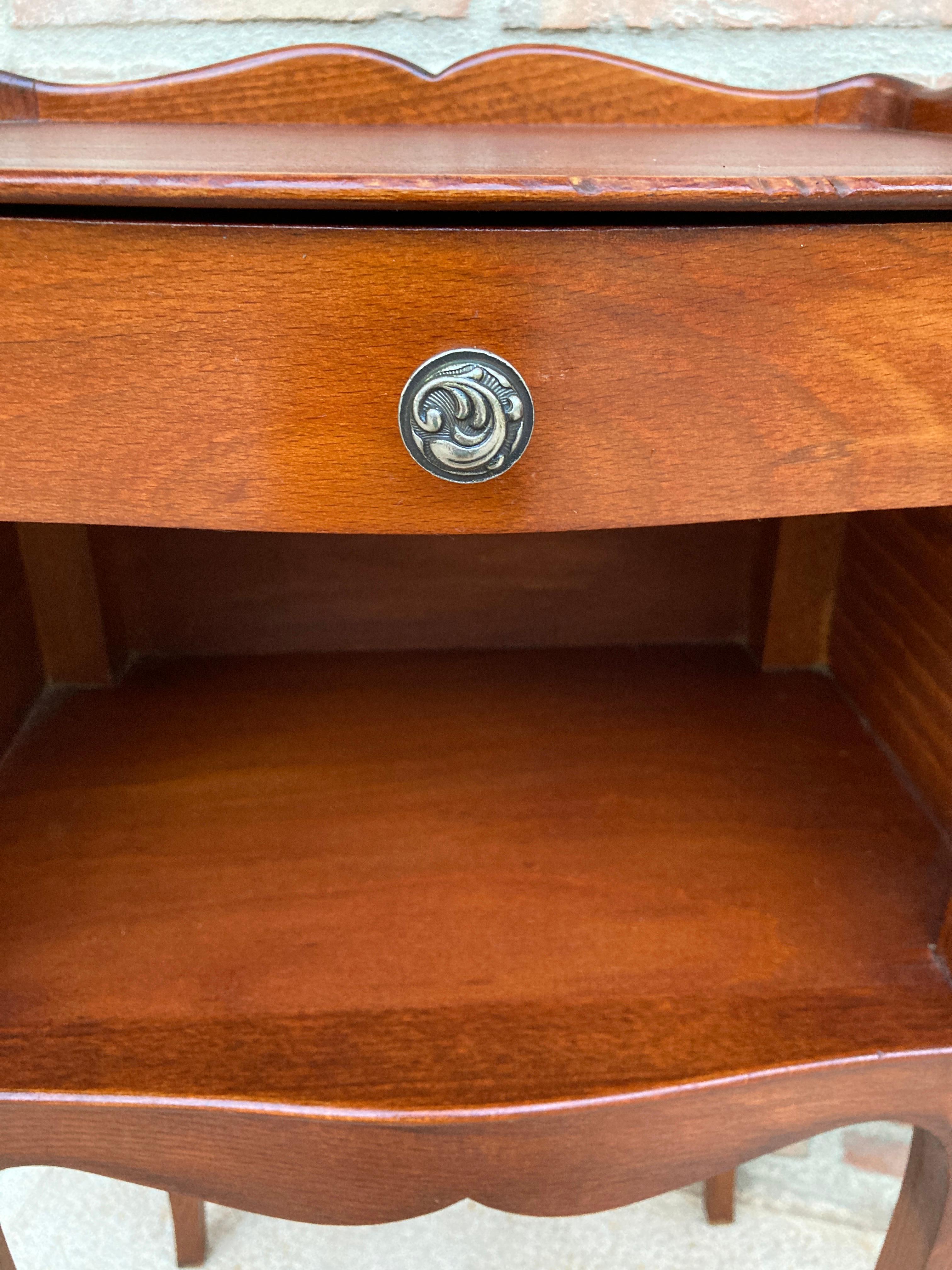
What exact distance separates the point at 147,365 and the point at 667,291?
157 mm

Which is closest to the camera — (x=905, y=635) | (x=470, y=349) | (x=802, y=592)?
(x=470, y=349)

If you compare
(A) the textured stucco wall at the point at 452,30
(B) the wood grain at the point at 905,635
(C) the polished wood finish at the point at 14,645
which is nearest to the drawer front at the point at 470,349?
(B) the wood grain at the point at 905,635

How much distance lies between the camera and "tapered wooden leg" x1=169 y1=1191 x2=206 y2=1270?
71 centimetres

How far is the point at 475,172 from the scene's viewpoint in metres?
0.33

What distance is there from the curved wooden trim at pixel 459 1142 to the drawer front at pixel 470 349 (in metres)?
0.23

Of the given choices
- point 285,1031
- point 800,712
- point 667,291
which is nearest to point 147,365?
point 667,291

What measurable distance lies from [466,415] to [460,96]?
1.35 feet

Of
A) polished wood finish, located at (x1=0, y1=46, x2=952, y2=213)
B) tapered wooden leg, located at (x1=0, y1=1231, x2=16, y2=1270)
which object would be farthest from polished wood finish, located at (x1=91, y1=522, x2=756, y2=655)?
tapered wooden leg, located at (x1=0, y1=1231, x2=16, y2=1270)

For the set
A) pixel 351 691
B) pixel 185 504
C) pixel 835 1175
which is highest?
Answer: pixel 185 504

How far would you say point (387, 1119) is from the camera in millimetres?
400

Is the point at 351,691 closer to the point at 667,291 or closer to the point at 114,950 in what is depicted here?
the point at 114,950

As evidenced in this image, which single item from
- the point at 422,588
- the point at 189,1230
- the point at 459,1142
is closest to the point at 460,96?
the point at 422,588

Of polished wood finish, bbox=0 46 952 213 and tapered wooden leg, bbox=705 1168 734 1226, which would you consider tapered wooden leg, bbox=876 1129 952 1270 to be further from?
polished wood finish, bbox=0 46 952 213

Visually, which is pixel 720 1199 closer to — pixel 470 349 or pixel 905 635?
pixel 905 635
